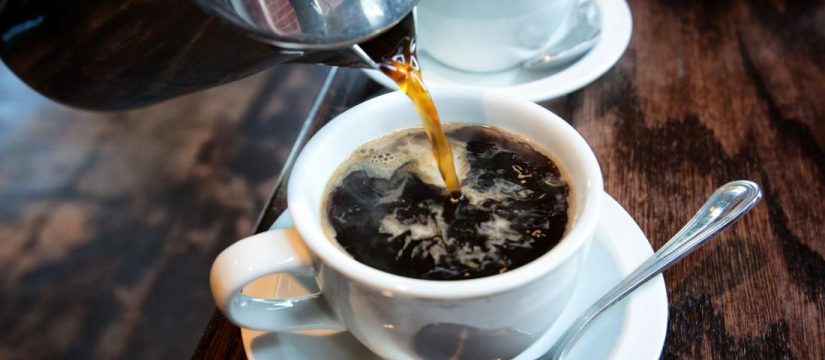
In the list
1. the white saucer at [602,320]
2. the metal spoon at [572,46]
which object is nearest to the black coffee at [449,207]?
the white saucer at [602,320]

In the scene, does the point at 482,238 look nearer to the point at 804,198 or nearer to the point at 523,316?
the point at 523,316

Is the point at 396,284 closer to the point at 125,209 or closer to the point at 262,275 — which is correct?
the point at 262,275

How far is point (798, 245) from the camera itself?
2.52ft

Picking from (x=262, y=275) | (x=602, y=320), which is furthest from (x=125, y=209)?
(x=602, y=320)

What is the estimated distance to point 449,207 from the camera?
66 cm

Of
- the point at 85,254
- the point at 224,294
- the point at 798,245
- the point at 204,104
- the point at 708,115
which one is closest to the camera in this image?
the point at 224,294

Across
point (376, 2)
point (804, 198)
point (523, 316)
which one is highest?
point (376, 2)

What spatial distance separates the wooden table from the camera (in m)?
0.70

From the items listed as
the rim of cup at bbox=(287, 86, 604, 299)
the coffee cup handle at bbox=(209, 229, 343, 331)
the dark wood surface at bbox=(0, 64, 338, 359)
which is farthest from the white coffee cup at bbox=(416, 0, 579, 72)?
the dark wood surface at bbox=(0, 64, 338, 359)

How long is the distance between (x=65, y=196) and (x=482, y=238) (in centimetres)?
122

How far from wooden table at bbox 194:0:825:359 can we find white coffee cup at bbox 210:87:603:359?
0.15 metres

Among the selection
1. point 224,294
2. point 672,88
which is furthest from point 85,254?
point 672,88

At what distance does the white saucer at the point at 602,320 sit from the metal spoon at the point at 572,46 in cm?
38

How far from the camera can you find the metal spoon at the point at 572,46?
1.05m
